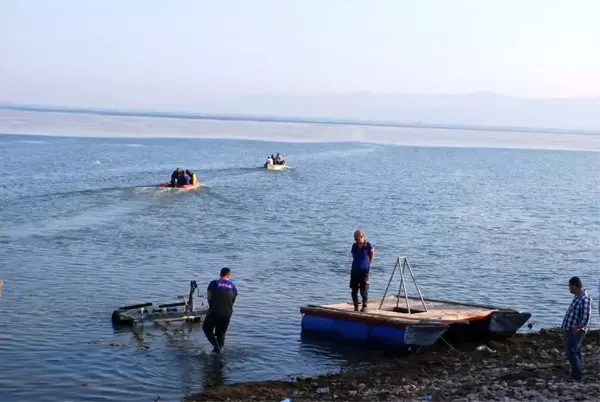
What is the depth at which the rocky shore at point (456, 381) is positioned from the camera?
12.0 m

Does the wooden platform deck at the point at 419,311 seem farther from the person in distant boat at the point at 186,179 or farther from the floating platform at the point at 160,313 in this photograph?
the person in distant boat at the point at 186,179

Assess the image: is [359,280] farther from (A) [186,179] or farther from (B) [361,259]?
(A) [186,179]

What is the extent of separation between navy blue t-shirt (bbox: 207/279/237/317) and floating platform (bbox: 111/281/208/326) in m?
2.56

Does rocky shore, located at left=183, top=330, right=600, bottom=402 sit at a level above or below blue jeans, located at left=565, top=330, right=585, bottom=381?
below

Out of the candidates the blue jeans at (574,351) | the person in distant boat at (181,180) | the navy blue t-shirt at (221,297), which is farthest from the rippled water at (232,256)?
the blue jeans at (574,351)

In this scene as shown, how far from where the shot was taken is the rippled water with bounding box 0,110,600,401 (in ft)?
49.7

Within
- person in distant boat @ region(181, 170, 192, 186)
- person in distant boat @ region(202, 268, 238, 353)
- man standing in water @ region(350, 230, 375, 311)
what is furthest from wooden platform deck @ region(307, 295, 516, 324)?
person in distant boat @ region(181, 170, 192, 186)

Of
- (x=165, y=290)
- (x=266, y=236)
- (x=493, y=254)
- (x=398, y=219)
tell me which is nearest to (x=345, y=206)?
(x=398, y=219)

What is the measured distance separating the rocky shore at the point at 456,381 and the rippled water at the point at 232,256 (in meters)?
1.07

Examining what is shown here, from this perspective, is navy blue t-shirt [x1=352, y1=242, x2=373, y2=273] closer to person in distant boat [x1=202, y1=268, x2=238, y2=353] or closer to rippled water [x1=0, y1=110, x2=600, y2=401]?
rippled water [x1=0, y1=110, x2=600, y2=401]

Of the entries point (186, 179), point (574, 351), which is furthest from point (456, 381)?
point (186, 179)

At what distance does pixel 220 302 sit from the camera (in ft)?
48.7

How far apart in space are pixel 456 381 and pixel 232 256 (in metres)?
13.8

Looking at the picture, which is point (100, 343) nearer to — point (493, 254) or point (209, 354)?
point (209, 354)
